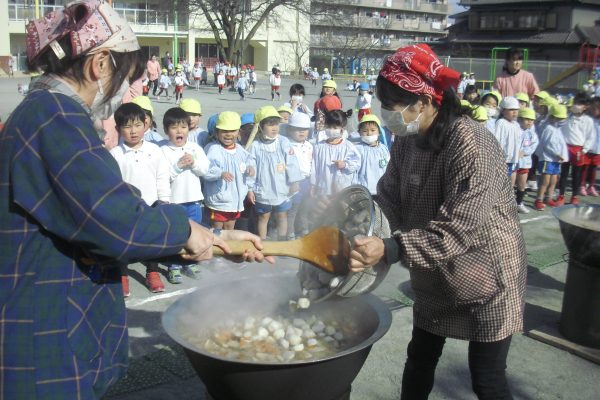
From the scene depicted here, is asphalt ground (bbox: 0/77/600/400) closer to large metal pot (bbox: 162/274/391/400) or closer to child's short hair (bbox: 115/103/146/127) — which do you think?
large metal pot (bbox: 162/274/391/400)

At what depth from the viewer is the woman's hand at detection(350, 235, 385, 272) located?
2.27m

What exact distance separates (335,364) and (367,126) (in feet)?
15.4

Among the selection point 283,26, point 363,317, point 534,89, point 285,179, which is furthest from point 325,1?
point 363,317

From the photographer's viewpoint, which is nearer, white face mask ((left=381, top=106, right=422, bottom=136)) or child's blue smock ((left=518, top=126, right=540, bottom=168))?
white face mask ((left=381, top=106, right=422, bottom=136))

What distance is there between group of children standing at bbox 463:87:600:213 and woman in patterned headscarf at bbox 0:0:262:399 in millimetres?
7233

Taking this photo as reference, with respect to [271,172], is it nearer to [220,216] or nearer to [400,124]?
[220,216]

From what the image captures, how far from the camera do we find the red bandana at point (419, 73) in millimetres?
2375

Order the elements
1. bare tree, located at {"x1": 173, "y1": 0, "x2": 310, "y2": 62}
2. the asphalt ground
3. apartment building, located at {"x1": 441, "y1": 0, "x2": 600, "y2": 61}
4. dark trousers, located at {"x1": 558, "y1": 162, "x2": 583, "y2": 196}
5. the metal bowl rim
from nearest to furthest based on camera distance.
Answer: the metal bowl rim
the asphalt ground
dark trousers, located at {"x1": 558, "y1": 162, "x2": 583, "y2": 196}
bare tree, located at {"x1": 173, "y1": 0, "x2": 310, "y2": 62}
apartment building, located at {"x1": 441, "y1": 0, "x2": 600, "y2": 61}

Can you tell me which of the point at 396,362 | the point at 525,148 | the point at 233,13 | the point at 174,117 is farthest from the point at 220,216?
the point at 233,13

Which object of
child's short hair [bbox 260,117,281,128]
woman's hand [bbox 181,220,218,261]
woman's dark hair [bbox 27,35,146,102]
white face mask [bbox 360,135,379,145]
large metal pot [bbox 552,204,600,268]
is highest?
woman's dark hair [bbox 27,35,146,102]

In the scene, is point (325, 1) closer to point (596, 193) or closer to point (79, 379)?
point (596, 193)

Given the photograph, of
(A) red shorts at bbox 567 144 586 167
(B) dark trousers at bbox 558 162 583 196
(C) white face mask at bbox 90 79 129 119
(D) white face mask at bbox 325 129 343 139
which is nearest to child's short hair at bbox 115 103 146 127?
(D) white face mask at bbox 325 129 343 139

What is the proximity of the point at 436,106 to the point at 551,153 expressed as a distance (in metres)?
7.32

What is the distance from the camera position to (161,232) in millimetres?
1693
